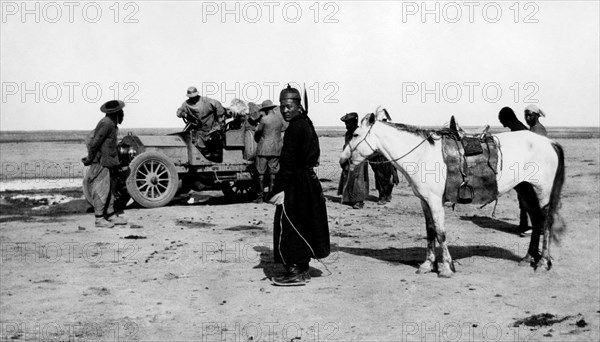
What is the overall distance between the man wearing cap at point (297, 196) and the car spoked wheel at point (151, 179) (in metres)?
6.53

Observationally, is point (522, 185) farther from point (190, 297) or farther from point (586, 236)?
point (190, 297)

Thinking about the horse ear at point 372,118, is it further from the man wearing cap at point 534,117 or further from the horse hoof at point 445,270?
the man wearing cap at point 534,117

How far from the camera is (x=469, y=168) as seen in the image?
853 centimetres

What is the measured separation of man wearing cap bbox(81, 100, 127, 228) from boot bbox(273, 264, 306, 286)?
5.31 meters

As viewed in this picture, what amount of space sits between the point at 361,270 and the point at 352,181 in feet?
19.1

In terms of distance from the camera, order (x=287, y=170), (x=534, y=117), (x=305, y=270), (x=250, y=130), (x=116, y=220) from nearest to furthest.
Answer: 1. (x=287, y=170)
2. (x=305, y=270)
3. (x=534, y=117)
4. (x=116, y=220)
5. (x=250, y=130)

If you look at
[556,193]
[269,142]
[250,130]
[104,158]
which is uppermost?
[250,130]

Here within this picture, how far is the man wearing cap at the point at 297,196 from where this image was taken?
788 centimetres

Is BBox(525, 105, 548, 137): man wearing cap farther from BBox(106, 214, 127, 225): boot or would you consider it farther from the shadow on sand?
BBox(106, 214, 127, 225): boot

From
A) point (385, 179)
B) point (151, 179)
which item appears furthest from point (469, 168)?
point (151, 179)

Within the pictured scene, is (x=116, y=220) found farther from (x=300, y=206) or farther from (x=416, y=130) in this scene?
(x=416, y=130)

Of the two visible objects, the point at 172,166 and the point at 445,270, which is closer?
the point at 445,270

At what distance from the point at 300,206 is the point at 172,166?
6.72m

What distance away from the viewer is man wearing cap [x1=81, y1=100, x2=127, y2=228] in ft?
39.5
